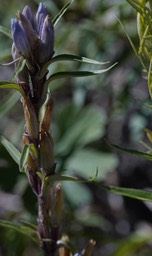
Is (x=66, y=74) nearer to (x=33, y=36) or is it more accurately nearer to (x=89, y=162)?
(x=33, y=36)

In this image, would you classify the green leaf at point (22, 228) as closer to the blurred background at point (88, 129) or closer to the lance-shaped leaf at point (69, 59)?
the lance-shaped leaf at point (69, 59)

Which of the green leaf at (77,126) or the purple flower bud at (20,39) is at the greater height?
the purple flower bud at (20,39)

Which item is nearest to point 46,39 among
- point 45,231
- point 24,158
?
point 24,158

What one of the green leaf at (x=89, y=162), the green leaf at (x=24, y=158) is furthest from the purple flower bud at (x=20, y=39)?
the green leaf at (x=89, y=162)

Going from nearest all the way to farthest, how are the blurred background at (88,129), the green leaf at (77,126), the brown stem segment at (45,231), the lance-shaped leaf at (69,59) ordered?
the lance-shaped leaf at (69,59), the brown stem segment at (45,231), the blurred background at (88,129), the green leaf at (77,126)

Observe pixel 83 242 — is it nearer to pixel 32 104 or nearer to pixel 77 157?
pixel 77 157

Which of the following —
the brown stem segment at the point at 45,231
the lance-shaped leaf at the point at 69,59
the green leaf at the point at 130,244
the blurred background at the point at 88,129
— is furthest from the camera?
the blurred background at the point at 88,129

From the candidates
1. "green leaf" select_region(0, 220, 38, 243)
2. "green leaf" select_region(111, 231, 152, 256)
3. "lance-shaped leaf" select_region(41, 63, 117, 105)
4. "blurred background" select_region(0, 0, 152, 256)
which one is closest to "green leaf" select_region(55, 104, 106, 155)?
"blurred background" select_region(0, 0, 152, 256)

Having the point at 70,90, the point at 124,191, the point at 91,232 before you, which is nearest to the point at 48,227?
the point at 124,191
